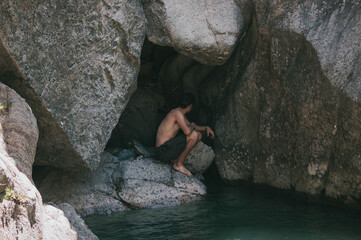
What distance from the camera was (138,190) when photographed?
7.35 meters

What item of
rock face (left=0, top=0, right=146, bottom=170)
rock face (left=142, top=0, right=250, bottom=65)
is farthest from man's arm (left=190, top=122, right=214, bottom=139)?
rock face (left=0, top=0, right=146, bottom=170)

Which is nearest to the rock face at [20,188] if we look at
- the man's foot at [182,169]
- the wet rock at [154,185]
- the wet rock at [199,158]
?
the wet rock at [154,185]

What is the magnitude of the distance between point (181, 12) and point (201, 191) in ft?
9.12

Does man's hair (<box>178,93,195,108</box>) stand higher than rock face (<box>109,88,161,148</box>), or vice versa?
man's hair (<box>178,93,195,108</box>)

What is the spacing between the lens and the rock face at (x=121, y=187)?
7043mm

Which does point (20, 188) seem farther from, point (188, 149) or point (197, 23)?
point (188, 149)

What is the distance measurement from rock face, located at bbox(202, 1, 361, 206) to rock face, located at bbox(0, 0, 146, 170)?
1.91m

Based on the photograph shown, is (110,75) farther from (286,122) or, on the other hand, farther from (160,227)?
(286,122)

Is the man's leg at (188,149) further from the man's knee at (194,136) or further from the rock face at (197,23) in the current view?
the rock face at (197,23)

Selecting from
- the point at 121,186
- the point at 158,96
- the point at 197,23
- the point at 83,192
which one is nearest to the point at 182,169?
the point at 121,186

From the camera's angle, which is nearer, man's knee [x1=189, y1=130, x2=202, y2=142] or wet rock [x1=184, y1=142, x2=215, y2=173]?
man's knee [x1=189, y1=130, x2=202, y2=142]

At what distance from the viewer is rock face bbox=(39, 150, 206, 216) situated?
704 cm

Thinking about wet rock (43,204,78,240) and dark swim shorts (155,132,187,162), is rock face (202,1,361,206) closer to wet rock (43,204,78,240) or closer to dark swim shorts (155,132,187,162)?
dark swim shorts (155,132,187,162)

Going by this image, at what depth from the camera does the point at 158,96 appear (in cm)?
963
